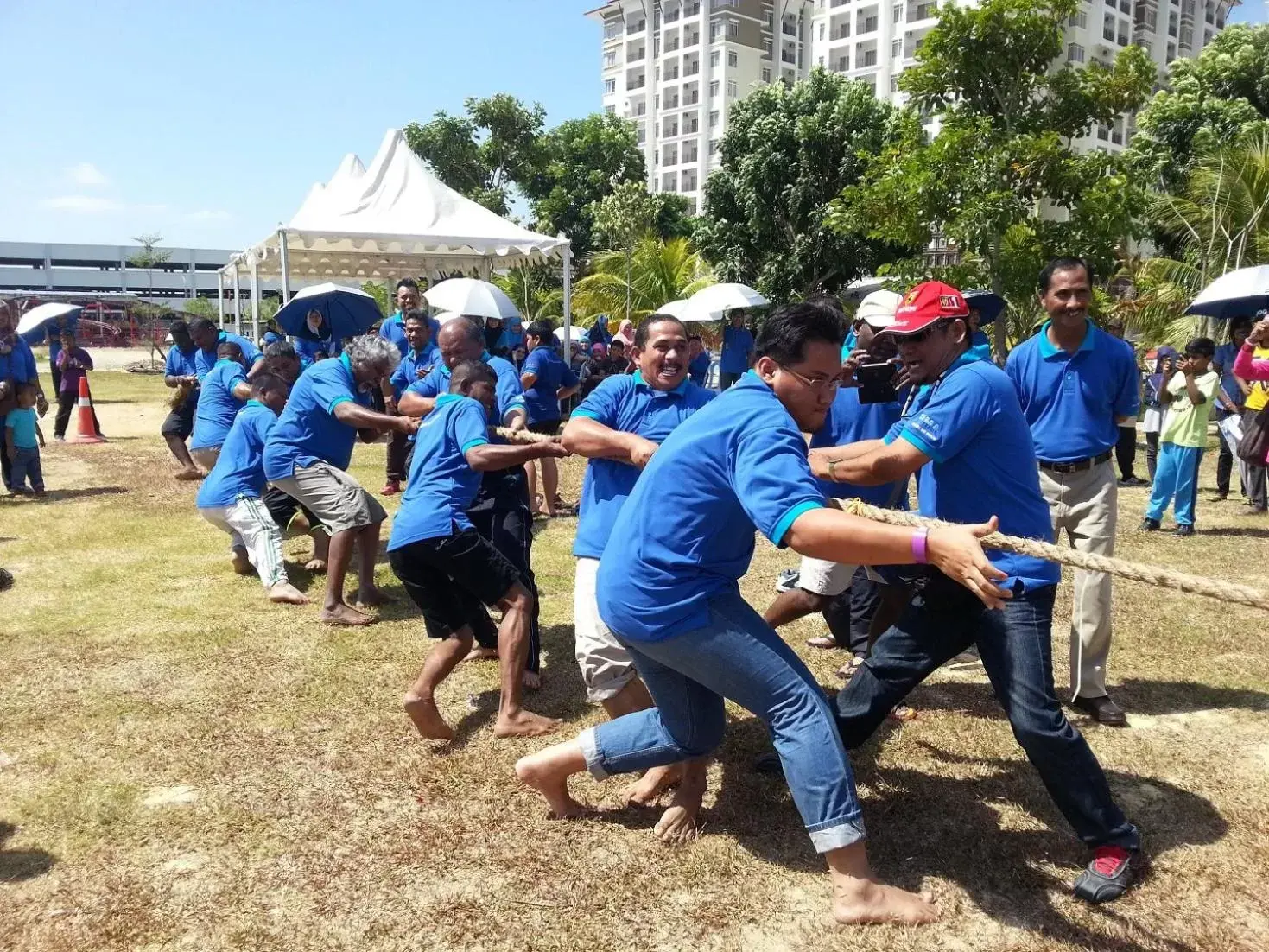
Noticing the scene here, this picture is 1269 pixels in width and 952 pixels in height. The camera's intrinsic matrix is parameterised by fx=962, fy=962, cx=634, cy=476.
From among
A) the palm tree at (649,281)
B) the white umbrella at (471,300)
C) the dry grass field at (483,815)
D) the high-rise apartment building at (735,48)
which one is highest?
the high-rise apartment building at (735,48)

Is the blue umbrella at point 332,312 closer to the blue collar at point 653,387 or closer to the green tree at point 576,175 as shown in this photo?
the blue collar at point 653,387

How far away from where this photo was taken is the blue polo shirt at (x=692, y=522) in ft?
9.20

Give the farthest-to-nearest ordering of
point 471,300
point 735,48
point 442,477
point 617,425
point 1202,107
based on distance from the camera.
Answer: point 735,48 < point 1202,107 < point 471,300 < point 442,477 < point 617,425

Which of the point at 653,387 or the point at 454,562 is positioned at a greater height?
the point at 653,387

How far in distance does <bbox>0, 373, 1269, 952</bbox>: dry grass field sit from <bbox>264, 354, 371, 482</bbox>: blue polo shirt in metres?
1.05

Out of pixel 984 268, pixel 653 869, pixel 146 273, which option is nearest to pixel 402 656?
pixel 653 869

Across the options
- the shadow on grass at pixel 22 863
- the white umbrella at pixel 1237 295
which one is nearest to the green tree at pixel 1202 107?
the white umbrella at pixel 1237 295

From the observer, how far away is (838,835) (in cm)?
292

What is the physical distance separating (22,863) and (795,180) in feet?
75.7

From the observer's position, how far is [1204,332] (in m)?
16.2

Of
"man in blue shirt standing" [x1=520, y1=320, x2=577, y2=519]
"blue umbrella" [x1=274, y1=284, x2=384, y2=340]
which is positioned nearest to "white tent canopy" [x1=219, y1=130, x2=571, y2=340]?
"blue umbrella" [x1=274, y1=284, x2=384, y2=340]

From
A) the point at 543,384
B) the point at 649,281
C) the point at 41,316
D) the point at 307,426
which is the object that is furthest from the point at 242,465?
the point at 649,281

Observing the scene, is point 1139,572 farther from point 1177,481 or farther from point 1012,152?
point 1012,152

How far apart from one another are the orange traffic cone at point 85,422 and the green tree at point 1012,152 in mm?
12678
